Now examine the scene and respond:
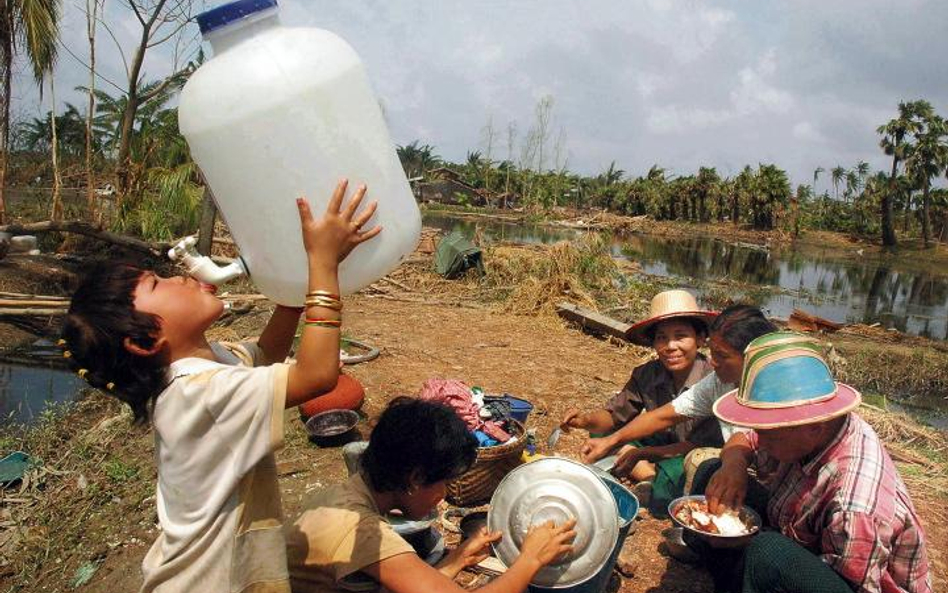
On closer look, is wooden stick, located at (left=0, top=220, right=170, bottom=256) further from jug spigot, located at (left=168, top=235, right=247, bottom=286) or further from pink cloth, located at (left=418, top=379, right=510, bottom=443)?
jug spigot, located at (left=168, top=235, right=247, bottom=286)

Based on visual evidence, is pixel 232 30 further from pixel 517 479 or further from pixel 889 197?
pixel 889 197

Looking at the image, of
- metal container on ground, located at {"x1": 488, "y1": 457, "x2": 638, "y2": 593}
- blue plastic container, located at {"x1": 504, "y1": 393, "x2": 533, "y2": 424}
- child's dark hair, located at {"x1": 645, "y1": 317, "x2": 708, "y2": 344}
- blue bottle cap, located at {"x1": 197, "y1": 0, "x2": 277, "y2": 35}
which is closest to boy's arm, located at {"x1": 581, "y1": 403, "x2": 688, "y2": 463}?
child's dark hair, located at {"x1": 645, "y1": 317, "x2": 708, "y2": 344}

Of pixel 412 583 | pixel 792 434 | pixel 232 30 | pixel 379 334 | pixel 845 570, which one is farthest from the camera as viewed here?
pixel 379 334

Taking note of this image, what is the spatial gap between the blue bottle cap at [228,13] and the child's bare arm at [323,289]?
0.48 metres

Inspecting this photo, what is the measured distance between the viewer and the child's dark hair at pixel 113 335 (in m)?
1.40

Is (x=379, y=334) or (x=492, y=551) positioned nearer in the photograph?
(x=492, y=551)

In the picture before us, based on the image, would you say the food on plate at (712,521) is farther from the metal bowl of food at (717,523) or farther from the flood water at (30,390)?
the flood water at (30,390)

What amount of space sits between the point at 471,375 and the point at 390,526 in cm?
431

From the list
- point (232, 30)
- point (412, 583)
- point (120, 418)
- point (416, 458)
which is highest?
point (232, 30)

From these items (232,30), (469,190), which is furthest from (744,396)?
(469,190)

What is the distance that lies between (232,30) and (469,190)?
51.3 meters

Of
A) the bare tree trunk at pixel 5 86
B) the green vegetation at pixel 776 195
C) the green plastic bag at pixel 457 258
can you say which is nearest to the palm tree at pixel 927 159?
the green vegetation at pixel 776 195

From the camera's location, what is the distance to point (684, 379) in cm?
353

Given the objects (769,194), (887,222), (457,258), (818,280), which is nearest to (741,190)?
(769,194)
